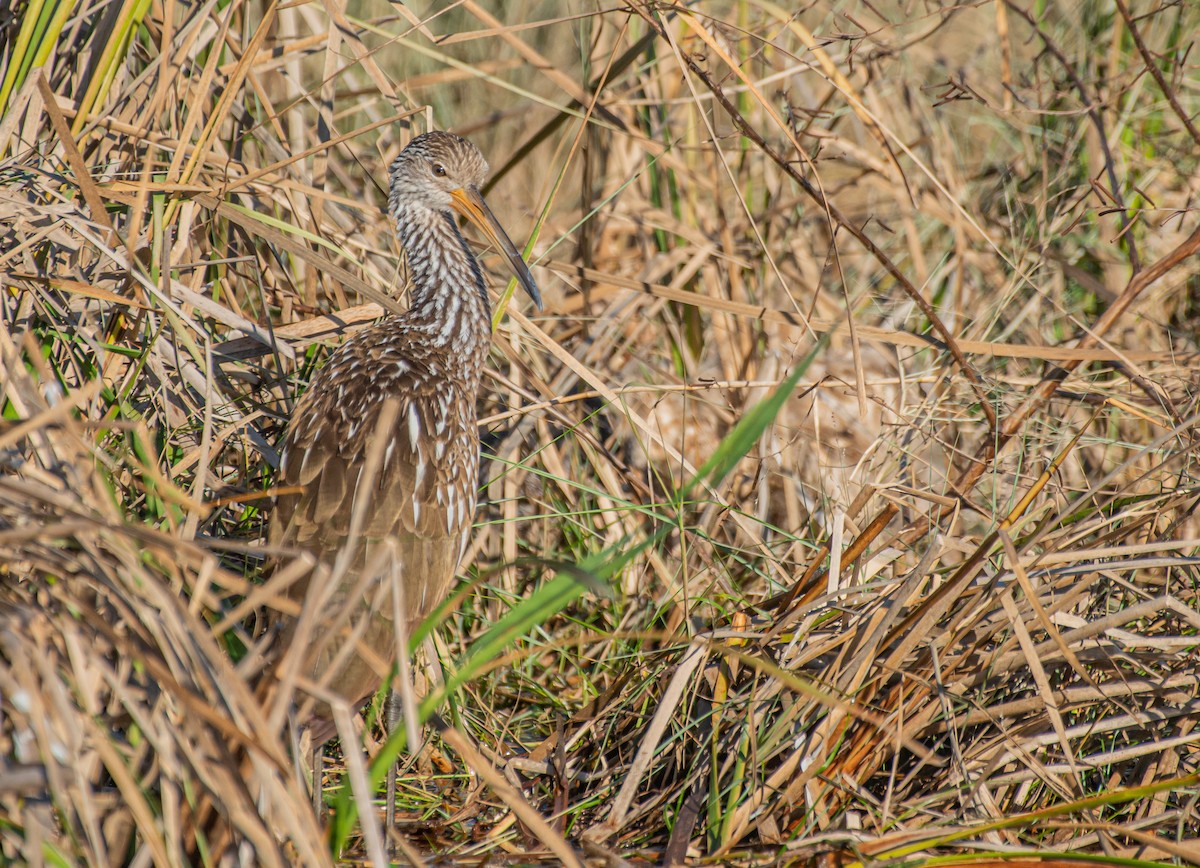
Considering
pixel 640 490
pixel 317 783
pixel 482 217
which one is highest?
pixel 482 217

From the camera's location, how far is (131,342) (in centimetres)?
311

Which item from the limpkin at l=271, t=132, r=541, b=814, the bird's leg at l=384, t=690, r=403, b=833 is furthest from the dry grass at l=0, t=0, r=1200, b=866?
the limpkin at l=271, t=132, r=541, b=814

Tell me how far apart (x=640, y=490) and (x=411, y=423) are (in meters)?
0.98

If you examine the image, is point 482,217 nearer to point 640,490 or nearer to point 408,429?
point 408,429

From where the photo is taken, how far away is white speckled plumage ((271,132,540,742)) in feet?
9.16

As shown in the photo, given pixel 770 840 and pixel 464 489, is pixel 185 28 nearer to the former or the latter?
pixel 464 489

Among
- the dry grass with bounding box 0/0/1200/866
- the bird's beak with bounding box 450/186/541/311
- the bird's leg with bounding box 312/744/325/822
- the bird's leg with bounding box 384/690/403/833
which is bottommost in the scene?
the bird's leg with bounding box 384/690/403/833

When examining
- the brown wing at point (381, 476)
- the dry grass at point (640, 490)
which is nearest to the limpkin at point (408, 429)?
the brown wing at point (381, 476)

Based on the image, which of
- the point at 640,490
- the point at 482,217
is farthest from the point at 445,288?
the point at 640,490

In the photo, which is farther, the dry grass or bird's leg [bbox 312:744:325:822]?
bird's leg [bbox 312:744:325:822]

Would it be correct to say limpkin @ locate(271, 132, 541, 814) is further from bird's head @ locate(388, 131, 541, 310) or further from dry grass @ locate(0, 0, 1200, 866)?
dry grass @ locate(0, 0, 1200, 866)

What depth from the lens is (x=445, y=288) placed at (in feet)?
11.4

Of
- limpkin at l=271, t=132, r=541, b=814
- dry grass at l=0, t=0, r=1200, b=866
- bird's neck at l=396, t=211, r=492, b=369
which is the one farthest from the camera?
bird's neck at l=396, t=211, r=492, b=369

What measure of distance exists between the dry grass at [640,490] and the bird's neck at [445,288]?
0.20 metres
